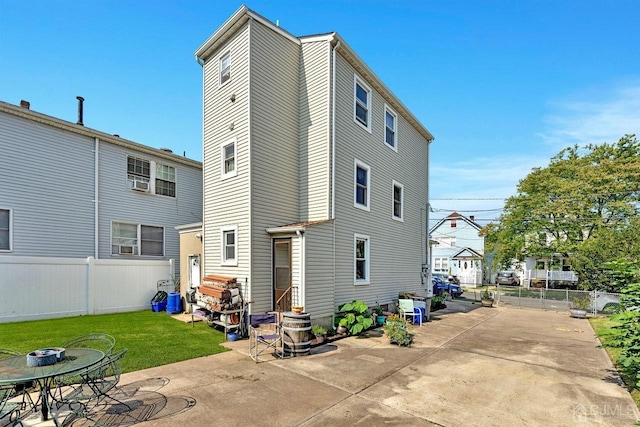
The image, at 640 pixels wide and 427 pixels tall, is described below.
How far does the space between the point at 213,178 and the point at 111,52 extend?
5.13m

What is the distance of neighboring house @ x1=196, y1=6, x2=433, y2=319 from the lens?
9.49 m

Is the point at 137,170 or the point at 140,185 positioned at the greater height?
the point at 137,170

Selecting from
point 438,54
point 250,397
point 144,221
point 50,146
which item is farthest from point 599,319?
point 50,146

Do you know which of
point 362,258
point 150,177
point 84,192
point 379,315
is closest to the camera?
point 379,315

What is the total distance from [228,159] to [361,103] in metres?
5.47

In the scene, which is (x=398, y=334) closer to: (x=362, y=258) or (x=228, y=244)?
(x=362, y=258)

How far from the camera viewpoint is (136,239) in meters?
14.7

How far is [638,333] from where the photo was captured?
5195 millimetres

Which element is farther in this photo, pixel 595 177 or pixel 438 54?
pixel 595 177

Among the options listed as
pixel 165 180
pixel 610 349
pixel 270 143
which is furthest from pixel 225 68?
pixel 610 349

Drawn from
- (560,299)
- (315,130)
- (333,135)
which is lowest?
(560,299)

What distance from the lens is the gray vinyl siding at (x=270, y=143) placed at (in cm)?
955

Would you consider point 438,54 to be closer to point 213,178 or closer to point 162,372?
point 213,178

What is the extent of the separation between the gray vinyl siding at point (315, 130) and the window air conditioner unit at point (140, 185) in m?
8.64
